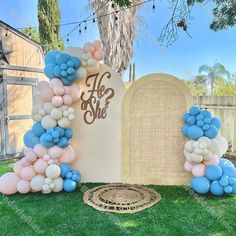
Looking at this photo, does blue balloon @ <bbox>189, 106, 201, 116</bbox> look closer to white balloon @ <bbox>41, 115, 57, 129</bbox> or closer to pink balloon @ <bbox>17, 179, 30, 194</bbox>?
white balloon @ <bbox>41, 115, 57, 129</bbox>

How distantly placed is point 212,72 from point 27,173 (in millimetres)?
10277

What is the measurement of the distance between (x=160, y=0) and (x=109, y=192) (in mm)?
2816

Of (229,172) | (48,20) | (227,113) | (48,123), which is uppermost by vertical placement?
(48,20)

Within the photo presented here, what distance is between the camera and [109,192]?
358 centimetres

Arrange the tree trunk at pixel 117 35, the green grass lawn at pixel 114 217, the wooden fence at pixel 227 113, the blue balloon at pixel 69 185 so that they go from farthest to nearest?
the tree trunk at pixel 117 35
the wooden fence at pixel 227 113
the blue balloon at pixel 69 185
the green grass lawn at pixel 114 217

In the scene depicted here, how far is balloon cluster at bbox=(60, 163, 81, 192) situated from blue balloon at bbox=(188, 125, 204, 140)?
5.23 feet

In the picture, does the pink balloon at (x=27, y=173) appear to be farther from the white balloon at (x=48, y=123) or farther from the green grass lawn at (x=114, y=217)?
the white balloon at (x=48, y=123)

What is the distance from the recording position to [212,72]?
1189 cm

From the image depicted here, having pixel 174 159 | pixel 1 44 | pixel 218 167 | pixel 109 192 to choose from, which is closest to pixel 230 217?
pixel 218 167

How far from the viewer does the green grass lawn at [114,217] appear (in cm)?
259

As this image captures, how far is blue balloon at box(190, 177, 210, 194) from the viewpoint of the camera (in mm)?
3346

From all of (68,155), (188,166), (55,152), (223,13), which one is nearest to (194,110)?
(188,166)

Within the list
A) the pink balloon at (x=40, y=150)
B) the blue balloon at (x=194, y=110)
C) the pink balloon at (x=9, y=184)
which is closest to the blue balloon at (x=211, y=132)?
the blue balloon at (x=194, y=110)

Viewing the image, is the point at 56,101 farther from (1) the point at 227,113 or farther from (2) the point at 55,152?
(1) the point at 227,113
